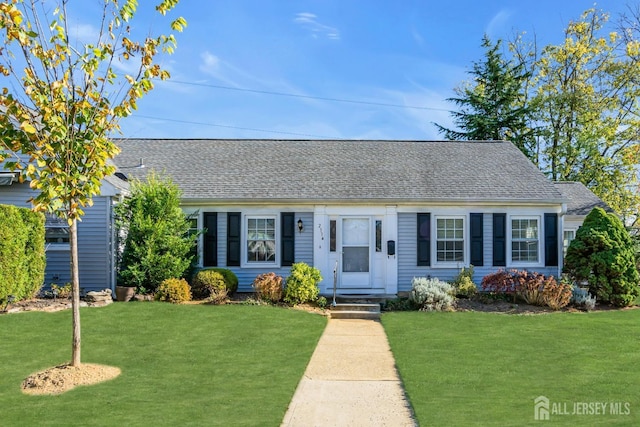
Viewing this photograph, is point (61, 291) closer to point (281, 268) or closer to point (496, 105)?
point (281, 268)

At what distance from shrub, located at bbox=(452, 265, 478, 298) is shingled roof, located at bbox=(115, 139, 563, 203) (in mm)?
2100

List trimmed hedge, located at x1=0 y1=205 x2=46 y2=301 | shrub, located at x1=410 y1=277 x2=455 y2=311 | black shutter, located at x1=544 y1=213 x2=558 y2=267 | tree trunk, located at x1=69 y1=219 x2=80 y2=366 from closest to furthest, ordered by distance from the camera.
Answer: tree trunk, located at x1=69 y1=219 x2=80 y2=366 < trimmed hedge, located at x1=0 y1=205 x2=46 y2=301 < shrub, located at x1=410 y1=277 x2=455 y2=311 < black shutter, located at x1=544 y1=213 x2=558 y2=267

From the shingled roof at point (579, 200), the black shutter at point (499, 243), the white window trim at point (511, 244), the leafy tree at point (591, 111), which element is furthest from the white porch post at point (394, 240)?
the leafy tree at point (591, 111)

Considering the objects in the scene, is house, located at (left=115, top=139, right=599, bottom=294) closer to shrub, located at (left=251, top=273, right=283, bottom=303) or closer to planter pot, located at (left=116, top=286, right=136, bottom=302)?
shrub, located at (left=251, top=273, right=283, bottom=303)

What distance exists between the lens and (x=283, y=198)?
15.4m

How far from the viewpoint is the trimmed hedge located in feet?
37.7

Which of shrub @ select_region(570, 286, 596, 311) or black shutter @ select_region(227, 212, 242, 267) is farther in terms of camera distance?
black shutter @ select_region(227, 212, 242, 267)

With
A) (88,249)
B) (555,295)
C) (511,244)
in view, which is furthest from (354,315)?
(88,249)

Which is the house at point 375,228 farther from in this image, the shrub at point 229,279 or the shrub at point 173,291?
the shrub at point 173,291

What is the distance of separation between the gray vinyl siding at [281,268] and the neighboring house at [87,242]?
289 centimetres

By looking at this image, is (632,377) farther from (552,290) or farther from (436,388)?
(552,290)

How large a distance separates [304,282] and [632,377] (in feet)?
25.6

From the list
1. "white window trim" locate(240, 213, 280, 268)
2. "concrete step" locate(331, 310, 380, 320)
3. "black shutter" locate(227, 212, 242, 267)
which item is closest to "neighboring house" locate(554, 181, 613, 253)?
"concrete step" locate(331, 310, 380, 320)

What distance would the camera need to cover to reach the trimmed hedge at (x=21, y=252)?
37.7 feet
